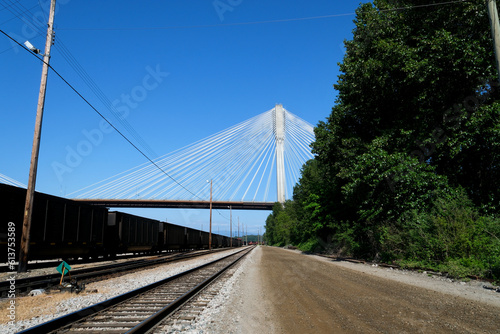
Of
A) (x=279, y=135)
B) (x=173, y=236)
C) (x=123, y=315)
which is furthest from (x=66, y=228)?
(x=279, y=135)

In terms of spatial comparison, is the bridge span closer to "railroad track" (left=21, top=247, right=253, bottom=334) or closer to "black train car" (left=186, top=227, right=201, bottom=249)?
"black train car" (left=186, top=227, right=201, bottom=249)

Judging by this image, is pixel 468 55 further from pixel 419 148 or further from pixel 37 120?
pixel 37 120

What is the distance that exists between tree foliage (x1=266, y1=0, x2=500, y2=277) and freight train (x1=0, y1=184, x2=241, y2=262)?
1629 centimetres

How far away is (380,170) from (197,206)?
78.9m

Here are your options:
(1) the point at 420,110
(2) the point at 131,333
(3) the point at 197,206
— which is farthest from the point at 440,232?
(3) the point at 197,206

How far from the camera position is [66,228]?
1570 cm

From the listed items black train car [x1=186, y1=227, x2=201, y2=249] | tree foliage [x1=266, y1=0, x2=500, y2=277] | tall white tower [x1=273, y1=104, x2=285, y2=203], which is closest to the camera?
tree foliage [x1=266, y1=0, x2=500, y2=277]

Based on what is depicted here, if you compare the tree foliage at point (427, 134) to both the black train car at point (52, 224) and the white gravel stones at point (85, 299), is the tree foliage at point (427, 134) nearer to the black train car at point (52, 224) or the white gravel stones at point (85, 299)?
the white gravel stones at point (85, 299)

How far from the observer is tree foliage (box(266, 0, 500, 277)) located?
549 inches

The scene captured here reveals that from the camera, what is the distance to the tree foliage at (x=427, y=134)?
549 inches

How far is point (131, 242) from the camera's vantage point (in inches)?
950

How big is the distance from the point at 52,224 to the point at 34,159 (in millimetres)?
3350

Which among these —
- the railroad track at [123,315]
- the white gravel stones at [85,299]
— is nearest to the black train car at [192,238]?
the white gravel stones at [85,299]

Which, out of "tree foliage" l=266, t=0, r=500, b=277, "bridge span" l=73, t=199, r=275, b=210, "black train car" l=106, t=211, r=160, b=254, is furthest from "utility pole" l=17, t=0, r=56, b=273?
"bridge span" l=73, t=199, r=275, b=210
